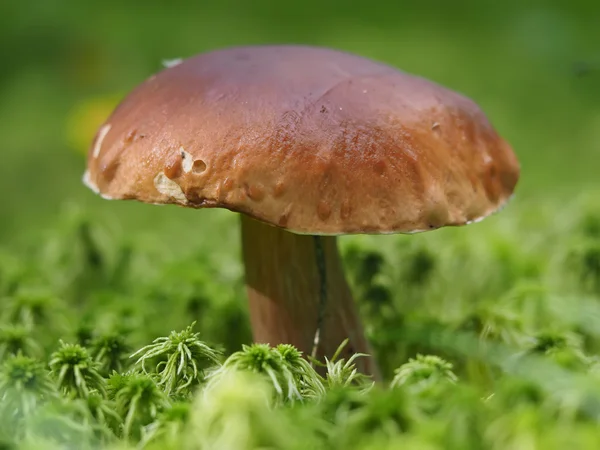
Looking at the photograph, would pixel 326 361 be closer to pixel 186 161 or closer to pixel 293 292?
pixel 293 292

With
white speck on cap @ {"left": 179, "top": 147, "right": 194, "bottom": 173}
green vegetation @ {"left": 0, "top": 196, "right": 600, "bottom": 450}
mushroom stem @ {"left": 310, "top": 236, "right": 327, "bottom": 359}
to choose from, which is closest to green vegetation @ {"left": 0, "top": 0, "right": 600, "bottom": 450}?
green vegetation @ {"left": 0, "top": 196, "right": 600, "bottom": 450}

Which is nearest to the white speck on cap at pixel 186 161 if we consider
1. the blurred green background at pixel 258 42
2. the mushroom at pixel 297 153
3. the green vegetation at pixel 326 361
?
the mushroom at pixel 297 153

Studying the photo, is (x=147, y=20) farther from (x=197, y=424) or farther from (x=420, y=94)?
(x=197, y=424)

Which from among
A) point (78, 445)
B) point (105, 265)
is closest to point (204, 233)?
point (105, 265)

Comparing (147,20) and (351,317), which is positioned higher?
(147,20)

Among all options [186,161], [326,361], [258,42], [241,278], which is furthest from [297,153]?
[258,42]

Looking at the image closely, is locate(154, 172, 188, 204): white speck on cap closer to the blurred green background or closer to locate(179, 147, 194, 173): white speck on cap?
locate(179, 147, 194, 173): white speck on cap
